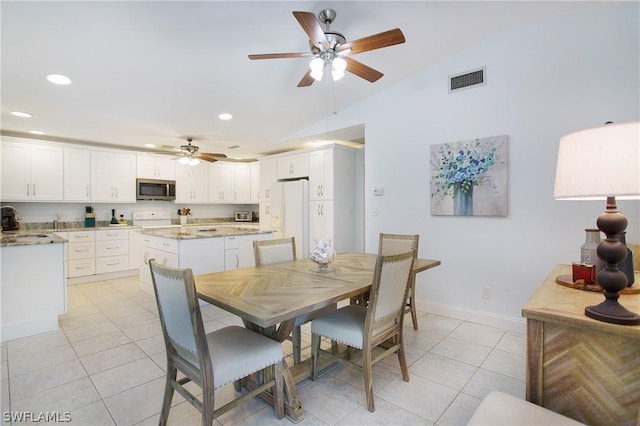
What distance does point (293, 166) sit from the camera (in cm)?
548

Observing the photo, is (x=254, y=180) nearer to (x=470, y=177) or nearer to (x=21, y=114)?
(x=21, y=114)

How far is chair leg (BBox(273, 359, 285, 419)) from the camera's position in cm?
169

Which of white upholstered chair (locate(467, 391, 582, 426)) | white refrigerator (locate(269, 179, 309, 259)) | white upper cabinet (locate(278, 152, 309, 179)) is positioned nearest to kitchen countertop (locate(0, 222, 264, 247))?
white refrigerator (locate(269, 179, 309, 259))

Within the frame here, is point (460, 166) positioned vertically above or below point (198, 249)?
above

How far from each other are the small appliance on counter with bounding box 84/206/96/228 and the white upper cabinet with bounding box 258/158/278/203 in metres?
2.91

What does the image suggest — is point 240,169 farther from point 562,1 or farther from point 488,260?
point 562,1

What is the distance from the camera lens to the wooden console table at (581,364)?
1.11 metres

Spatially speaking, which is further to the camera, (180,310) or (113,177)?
(113,177)

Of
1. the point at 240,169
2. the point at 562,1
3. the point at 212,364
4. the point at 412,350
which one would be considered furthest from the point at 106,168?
the point at 562,1

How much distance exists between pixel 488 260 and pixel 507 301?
42cm

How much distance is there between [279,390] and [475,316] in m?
2.38

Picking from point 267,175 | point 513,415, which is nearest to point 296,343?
point 513,415

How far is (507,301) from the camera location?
301cm

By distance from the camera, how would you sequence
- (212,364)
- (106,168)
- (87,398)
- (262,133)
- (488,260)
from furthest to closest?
(106,168) < (262,133) < (488,260) < (87,398) < (212,364)
